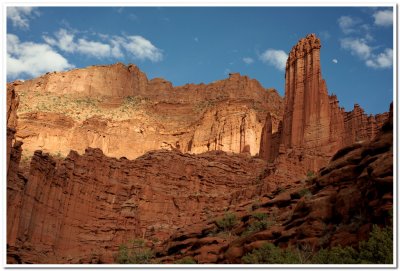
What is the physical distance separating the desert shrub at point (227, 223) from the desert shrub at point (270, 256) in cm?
894

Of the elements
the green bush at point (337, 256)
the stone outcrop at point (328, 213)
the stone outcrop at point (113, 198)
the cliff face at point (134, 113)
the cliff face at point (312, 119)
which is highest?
the cliff face at point (134, 113)

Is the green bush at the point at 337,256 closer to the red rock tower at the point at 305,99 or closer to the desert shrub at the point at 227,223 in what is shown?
the desert shrub at the point at 227,223

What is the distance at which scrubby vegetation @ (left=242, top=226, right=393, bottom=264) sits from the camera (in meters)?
22.8

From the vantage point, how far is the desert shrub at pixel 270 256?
26583 mm

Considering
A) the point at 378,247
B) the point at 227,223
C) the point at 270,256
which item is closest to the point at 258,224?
the point at 227,223

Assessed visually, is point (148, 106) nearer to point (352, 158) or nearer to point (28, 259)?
point (28, 259)

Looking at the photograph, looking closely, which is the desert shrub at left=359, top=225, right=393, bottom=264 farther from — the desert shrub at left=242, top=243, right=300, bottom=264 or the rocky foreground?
the desert shrub at left=242, top=243, right=300, bottom=264

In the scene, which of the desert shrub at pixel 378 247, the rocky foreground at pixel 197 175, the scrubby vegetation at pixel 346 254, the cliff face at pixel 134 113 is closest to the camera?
the desert shrub at pixel 378 247

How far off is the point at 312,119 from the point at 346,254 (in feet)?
146

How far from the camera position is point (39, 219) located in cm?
5188

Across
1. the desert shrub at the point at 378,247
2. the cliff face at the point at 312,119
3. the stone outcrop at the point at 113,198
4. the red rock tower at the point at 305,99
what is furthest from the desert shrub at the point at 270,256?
the red rock tower at the point at 305,99

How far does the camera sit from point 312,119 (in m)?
68.0

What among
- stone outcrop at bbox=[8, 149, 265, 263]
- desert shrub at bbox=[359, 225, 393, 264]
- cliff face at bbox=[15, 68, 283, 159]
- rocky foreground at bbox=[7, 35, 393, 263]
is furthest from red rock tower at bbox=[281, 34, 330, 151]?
desert shrub at bbox=[359, 225, 393, 264]
